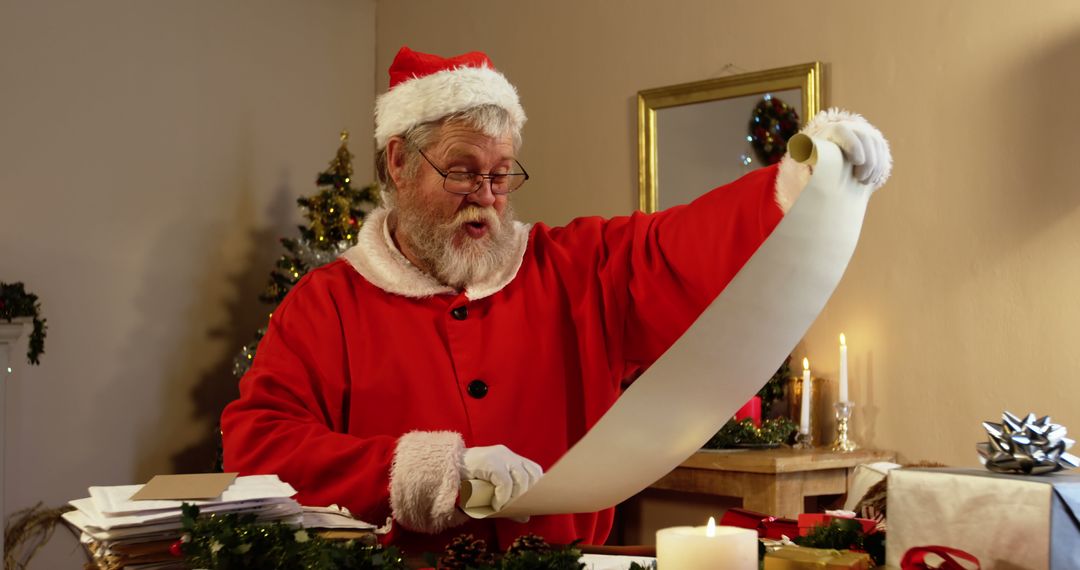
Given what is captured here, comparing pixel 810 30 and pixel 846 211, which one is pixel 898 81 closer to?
pixel 810 30

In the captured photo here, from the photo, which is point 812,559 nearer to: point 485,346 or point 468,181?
point 485,346

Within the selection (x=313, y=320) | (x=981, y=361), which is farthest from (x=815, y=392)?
(x=313, y=320)

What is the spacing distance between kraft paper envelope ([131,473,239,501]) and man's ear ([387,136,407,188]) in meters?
1.03

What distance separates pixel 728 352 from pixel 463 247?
842mm

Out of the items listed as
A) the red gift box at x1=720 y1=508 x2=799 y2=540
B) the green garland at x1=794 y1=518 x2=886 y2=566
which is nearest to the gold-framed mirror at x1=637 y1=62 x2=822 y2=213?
the red gift box at x1=720 y1=508 x2=799 y2=540

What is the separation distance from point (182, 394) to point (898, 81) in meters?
2.99

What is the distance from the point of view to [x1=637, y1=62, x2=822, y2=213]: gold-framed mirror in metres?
3.74

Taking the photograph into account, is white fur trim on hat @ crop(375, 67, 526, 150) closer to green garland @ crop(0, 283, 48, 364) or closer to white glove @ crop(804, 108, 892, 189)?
white glove @ crop(804, 108, 892, 189)

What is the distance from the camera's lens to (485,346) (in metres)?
1.89

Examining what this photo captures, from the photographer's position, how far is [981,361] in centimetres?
330

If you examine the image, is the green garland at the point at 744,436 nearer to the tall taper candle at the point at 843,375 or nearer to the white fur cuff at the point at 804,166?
the tall taper candle at the point at 843,375

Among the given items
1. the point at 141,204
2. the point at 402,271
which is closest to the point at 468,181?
the point at 402,271

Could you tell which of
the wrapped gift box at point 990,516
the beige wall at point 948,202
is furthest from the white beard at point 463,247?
the beige wall at point 948,202

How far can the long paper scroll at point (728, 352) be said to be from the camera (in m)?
1.13
